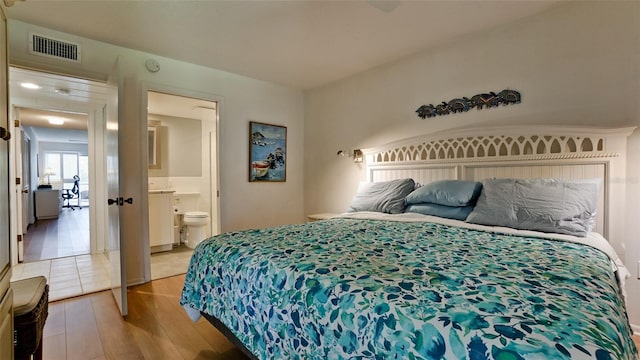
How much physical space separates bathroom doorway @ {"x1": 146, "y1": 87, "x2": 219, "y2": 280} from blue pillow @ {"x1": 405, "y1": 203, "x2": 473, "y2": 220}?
276 cm

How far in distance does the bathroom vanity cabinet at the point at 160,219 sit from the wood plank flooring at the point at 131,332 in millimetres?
1393

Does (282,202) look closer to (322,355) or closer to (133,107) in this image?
(133,107)

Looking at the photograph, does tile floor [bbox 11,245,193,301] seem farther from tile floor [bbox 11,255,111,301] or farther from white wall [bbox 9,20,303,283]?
white wall [bbox 9,20,303,283]

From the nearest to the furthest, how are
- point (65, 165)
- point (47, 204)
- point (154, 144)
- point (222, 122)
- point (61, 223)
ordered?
point (222, 122), point (154, 144), point (61, 223), point (47, 204), point (65, 165)

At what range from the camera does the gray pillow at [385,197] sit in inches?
110

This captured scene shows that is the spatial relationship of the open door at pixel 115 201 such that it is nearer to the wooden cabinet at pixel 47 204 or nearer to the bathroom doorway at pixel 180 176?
the bathroom doorway at pixel 180 176

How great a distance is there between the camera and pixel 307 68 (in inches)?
143

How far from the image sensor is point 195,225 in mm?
4508

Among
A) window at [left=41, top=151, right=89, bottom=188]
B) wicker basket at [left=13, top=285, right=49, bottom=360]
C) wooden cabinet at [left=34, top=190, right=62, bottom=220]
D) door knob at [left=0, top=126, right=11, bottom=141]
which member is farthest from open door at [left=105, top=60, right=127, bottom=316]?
window at [left=41, top=151, right=89, bottom=188]

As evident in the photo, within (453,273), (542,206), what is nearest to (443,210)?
(542,206)

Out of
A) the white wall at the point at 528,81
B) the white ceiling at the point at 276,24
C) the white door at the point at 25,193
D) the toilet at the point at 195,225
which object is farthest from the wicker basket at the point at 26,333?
the white door at the point at 25,193

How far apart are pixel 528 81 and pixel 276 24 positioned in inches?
86.3

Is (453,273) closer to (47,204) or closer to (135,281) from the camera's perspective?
(135,281)

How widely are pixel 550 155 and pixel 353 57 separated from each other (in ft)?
6.87
